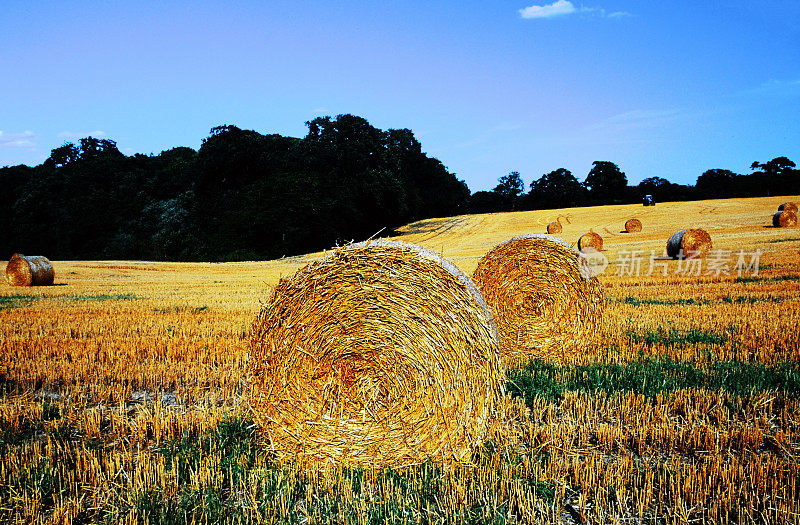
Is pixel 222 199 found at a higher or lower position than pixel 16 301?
higher

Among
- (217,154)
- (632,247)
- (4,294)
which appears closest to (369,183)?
(217,154)

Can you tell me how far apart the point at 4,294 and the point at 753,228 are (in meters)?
35.2

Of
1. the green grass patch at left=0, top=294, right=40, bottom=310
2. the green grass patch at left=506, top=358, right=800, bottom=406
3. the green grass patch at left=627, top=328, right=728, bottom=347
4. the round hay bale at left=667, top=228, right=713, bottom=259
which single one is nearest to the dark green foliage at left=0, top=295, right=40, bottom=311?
the green grass patch at left=0, top=294, right=40, bottom=310

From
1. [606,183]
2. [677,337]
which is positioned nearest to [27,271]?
[677,337]

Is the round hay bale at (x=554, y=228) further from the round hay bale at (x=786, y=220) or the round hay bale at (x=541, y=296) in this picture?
the round hay bale at (x=541, y=296)

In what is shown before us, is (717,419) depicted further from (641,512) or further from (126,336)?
(126,336)

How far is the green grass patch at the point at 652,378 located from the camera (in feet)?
16.9

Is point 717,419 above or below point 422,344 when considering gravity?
below

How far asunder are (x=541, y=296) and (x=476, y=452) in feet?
13.1

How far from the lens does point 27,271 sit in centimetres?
1912

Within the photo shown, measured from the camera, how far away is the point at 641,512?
3.06 metres

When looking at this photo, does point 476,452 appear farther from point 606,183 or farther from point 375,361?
point 606,183

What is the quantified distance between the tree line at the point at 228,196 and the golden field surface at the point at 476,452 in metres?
35.0

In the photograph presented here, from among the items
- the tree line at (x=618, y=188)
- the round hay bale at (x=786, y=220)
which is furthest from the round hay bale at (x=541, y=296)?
the tree line at (x=618, y=188)
